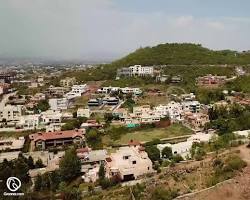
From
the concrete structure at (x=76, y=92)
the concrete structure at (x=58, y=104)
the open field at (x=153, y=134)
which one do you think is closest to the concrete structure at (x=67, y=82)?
the concrete structure at (x=76, y=92)

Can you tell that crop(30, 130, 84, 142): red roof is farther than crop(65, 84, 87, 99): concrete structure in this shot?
No

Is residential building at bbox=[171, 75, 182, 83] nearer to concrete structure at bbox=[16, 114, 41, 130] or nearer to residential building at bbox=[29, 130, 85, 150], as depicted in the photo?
concrete structure at bbox=[16, 114, 41, 130]

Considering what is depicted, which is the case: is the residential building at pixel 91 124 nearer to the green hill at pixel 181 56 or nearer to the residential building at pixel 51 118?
the residential building at pixel 51 118

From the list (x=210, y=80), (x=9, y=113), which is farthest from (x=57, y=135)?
(x=210, y=80)

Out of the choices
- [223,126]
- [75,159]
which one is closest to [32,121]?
[75,159]

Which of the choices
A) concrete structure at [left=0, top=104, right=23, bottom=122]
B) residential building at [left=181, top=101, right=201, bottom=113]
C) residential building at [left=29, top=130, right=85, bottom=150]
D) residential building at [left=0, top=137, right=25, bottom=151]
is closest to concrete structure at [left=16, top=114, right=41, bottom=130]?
concrete structure at [left=0, top=104, right=23, bottom=122]

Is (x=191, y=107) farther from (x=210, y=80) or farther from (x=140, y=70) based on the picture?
(x=140, y=70)
